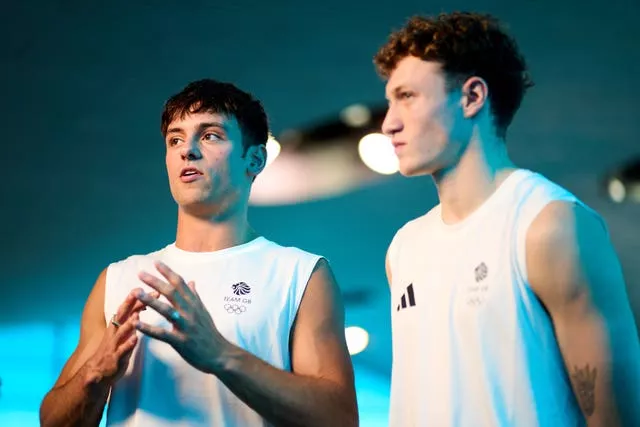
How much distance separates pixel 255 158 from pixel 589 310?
3.59 feet

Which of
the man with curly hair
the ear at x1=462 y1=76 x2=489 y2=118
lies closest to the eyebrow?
the man with curly hair

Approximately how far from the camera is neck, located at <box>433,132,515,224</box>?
1654 millimetres

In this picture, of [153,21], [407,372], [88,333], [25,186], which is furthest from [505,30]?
[25,186]

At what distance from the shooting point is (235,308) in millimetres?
2062

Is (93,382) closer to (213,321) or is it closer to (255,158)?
(213,321)

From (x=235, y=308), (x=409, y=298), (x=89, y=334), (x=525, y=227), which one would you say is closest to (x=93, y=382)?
(x=89, y=334)

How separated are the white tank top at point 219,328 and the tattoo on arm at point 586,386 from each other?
0.77m

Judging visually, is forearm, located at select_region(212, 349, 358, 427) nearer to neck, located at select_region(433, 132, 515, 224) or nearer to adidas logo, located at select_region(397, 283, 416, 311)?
adidas logo, located at select_region(397, 283, 416, 311)

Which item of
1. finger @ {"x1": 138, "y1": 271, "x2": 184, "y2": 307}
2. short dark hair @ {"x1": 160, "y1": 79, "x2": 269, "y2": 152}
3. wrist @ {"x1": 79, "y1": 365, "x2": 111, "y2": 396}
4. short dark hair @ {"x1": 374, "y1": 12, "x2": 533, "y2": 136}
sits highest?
short dark hair @ {"x1": 160, "y1": 79, "x2": 269, "y2": 152}

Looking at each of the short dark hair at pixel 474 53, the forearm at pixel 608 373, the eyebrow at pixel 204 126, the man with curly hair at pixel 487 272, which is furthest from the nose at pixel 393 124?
the eyebrow at pixel 204 126

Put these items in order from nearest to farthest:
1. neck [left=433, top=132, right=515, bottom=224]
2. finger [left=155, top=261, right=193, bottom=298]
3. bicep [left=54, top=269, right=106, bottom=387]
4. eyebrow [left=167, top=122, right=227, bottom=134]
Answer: neck [left=433, top=132, right=515, bottom=224], finger [left=155, top=261, right=193, bottom=298], bicep [left=54, top=269, right=106, bottom=387], eyebrow [left=167, top=122, right=227, bottom=134]

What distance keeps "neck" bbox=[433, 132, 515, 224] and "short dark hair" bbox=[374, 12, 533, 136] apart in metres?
0.06

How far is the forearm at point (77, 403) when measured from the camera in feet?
6.21

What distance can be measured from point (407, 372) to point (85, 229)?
3.73 meters
